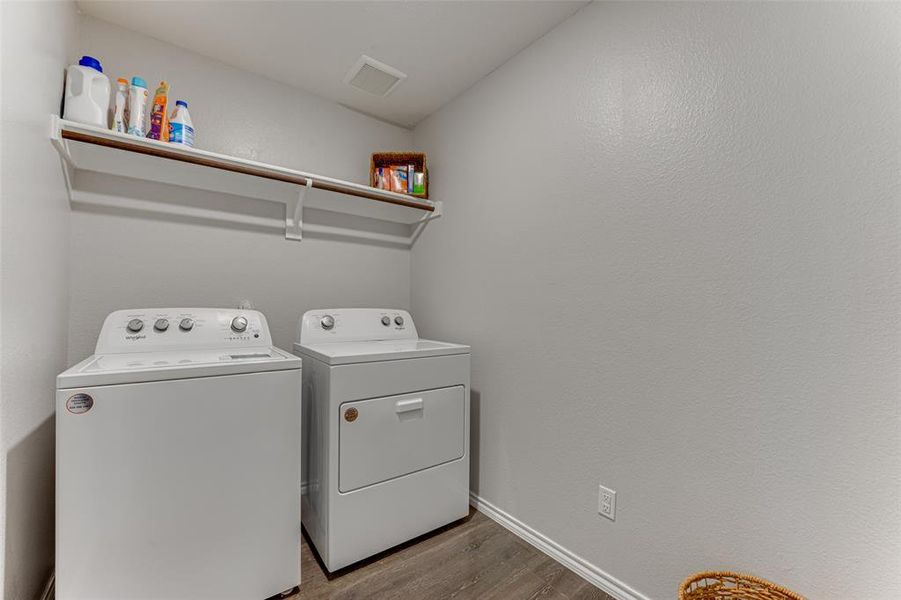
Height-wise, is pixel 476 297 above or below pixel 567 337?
above

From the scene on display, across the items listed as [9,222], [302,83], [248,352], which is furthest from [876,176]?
[302,83]

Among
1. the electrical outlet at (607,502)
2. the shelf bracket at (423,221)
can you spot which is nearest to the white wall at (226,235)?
the shelf bracket at (423,221)

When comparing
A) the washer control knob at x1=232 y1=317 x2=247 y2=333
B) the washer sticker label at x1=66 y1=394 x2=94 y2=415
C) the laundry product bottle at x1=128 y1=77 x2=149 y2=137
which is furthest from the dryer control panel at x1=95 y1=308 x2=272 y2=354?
the laundry product bottle at x1=128 y1=77 x2=149 y2=137

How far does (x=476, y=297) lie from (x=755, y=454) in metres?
1.30

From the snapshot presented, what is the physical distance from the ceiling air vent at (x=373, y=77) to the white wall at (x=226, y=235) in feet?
0.96

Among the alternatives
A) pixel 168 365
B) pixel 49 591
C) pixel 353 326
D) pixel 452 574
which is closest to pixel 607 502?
pixel 452 574

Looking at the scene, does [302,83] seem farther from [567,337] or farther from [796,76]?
[796,76]

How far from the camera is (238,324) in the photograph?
169cm

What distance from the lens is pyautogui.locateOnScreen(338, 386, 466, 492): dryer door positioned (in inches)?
59.3

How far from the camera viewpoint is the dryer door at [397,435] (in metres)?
1.51

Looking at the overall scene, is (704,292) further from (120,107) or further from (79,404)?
(120,107)

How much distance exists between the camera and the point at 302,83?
6.95 feet

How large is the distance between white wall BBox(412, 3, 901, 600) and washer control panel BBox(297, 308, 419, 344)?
0.62 meters

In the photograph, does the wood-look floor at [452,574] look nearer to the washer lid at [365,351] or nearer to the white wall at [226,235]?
the washer lid at [365,351]
